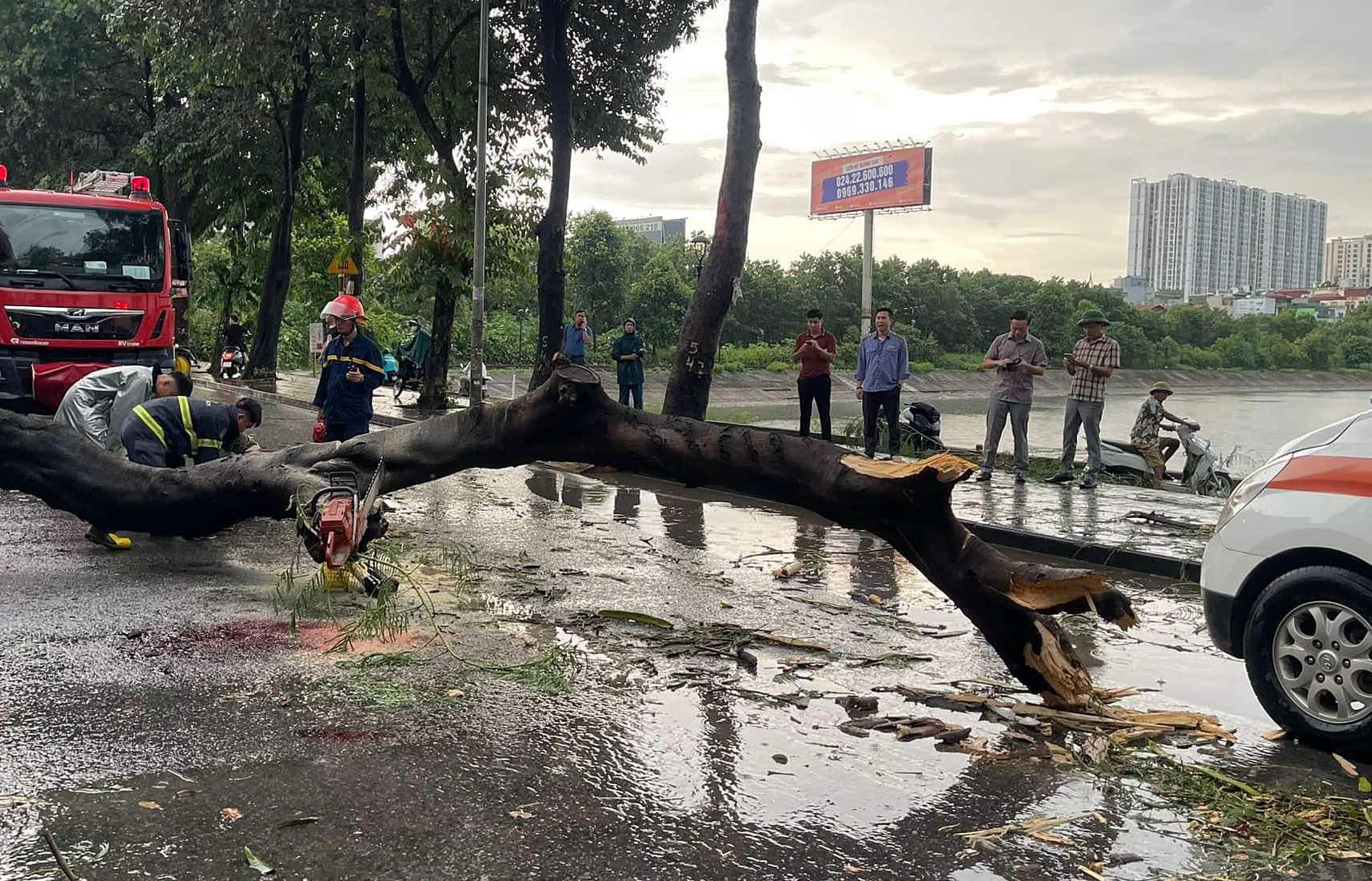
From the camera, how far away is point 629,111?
77.4ft

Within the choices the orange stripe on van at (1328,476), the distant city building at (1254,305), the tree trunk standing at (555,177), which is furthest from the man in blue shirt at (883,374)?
the distant city building at (1254,305)

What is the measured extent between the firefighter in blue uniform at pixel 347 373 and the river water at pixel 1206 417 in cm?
966

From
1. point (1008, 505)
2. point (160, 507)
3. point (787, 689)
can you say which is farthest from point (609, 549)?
point (1008, 505)

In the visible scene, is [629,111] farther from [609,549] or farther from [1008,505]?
[609,549]

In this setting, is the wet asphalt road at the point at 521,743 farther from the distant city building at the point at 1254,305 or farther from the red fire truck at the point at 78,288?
the distant city building at the point at 1254,305

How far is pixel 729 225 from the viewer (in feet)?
51.5

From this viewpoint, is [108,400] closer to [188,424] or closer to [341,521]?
[188,424]

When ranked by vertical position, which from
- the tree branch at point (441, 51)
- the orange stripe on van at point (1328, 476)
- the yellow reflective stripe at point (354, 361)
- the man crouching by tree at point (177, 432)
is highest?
the tree branch at point (441, 51)

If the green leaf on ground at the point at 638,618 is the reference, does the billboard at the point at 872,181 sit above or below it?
above

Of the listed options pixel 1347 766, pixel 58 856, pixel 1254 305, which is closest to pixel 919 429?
pixel 1347 766

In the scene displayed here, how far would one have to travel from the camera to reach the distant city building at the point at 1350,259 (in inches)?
4764

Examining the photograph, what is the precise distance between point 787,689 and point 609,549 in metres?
3.97

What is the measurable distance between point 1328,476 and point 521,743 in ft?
12.0

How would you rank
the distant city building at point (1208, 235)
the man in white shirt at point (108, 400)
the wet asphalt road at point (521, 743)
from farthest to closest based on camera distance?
1. the distant city building at point (1208, 235)
2. the man in white shirt at point (108, 400)
3. the wet asphalt road at point (521, 743)
